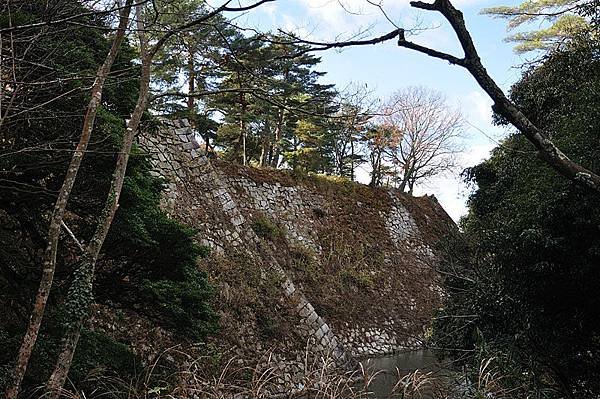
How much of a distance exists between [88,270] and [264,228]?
8037mm

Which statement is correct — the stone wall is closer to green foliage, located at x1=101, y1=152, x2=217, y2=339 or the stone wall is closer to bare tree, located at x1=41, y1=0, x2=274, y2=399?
green foliage, located at x1=101, y1=152, x2=217, y2=339

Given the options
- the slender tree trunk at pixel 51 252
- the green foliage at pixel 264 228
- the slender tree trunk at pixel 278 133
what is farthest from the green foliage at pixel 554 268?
the slender tree trunk at pixel 278 133

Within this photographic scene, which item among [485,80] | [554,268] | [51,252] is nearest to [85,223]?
[51,252]

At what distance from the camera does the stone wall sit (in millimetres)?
8359

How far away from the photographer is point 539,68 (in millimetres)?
7152

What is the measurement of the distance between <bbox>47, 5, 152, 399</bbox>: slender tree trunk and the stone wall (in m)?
4.07

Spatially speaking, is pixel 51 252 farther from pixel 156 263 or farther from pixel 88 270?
pixel 156 263

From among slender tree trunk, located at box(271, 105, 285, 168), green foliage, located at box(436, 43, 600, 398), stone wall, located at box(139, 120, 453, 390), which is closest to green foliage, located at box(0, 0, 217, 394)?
green foliage, located at box(436, 43, 600, 398)

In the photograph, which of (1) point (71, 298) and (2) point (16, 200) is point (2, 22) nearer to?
(2) point (16, 200)

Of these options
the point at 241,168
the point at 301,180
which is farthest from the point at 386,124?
the point at 241,168

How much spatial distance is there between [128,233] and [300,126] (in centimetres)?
1233

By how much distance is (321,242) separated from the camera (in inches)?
506

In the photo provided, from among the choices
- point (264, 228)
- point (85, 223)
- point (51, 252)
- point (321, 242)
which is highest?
point (264, 228)

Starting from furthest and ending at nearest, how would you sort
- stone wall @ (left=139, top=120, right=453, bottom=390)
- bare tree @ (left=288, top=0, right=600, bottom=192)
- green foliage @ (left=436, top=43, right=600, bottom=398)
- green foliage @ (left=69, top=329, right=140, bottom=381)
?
stone wall @ (left=139, top=120, right=453, bottom=390), green foliage @ (left=436, top=43, right=600, bottom=398), green foliage @ (left=69, top=329, right=140, bottom=381), bare tree @ (left=288, top=0, right=600, bottom=192)
